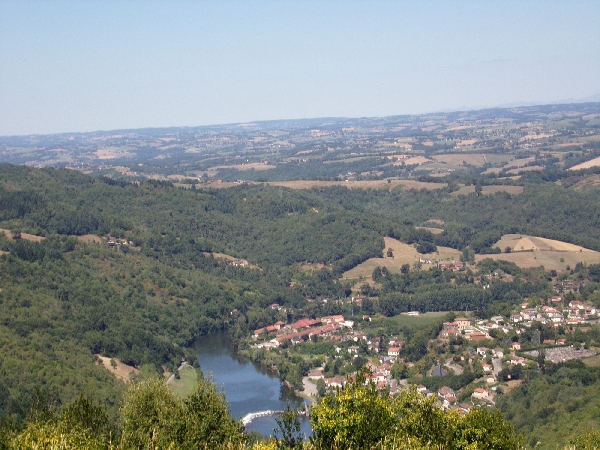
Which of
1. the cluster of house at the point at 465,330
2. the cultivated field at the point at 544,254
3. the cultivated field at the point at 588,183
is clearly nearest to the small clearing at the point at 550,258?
the cultivated field at the point at 544,254

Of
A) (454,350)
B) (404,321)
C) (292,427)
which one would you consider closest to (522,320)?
(454,350)

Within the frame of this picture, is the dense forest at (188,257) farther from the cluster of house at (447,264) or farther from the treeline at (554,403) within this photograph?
the cluster of house at (447,264)

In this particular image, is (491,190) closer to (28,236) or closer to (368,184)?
(368,184)

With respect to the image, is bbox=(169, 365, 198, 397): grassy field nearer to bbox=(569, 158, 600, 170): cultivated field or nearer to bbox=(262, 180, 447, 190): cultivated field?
bbox=(262, 180, 447, 190): cultivated field

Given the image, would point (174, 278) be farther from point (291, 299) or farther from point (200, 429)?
point (200, 429)

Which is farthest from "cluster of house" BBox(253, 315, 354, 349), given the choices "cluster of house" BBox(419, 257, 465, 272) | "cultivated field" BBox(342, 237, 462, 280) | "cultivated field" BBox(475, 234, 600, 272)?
"cultivated field" BBox(475, 234, 600, 272)

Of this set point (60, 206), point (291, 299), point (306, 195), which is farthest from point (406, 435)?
point (306, 195)
